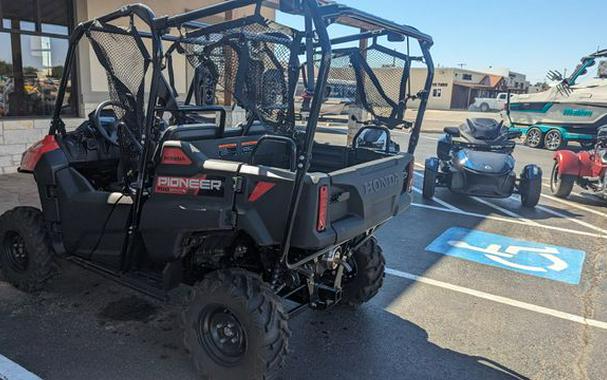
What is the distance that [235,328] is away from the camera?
3043 mm

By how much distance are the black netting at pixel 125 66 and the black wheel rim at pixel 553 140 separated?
16602 millimetres

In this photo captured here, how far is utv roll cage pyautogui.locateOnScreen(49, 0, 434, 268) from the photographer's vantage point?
268 centimetres

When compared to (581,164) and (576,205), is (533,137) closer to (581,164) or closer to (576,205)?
(581,164)

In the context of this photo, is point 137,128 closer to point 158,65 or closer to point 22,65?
point 158,65

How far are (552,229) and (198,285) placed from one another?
18.5 ft

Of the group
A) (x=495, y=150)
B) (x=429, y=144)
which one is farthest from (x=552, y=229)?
(x=429, y=144)

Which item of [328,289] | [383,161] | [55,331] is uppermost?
[383,161]

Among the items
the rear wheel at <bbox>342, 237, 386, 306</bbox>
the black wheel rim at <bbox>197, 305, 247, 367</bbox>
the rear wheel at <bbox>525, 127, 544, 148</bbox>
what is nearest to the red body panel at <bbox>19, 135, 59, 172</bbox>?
the black wheel rim at <bbox>197, 305, 247, 367</bbox>

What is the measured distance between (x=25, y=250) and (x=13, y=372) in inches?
58.0

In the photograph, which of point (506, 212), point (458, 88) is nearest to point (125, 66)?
point (506, 212)

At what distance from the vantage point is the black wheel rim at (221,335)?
3012 millimetres

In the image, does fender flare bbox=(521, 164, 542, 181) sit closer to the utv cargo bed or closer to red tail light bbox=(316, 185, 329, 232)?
the utv cargo bed

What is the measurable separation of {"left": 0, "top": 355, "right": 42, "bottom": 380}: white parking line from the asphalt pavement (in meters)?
0.14

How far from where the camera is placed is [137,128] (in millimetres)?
3551
